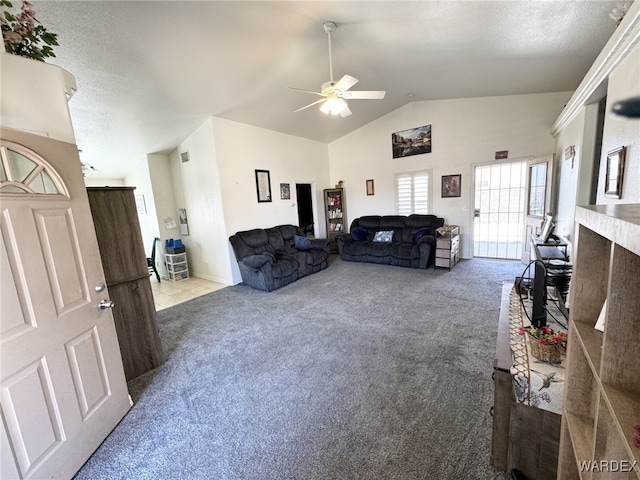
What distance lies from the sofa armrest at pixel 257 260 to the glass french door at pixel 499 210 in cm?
429

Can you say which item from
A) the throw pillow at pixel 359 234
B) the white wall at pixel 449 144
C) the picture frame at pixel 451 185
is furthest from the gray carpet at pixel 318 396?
the white wall at pixel 449 144

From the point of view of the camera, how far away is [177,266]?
5.41 m

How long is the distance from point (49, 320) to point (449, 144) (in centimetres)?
630

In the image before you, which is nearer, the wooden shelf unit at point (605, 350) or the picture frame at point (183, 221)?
the wooden shelf unit at point (605, 350)

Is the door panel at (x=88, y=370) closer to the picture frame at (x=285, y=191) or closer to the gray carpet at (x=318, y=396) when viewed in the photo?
the gray carpet at (x=318, y=396)

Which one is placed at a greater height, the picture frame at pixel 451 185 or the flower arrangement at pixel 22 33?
the flower arrangement at pixel 22 33

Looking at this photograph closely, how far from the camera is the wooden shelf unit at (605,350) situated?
0.58 m

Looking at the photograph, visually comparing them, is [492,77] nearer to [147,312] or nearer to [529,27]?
[529,27]

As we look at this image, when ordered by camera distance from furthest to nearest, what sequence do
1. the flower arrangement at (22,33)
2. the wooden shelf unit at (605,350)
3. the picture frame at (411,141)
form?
the picture frame at (411,141) → the flower arrangement at (22,33) → the wooden shelf unit at (605,350)

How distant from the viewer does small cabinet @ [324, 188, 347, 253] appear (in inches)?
269

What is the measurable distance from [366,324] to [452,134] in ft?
14.8

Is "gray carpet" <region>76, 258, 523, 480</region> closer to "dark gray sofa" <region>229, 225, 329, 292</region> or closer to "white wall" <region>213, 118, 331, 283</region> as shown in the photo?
"dark gray sofa" <region>229, 225, 329, 292</region>

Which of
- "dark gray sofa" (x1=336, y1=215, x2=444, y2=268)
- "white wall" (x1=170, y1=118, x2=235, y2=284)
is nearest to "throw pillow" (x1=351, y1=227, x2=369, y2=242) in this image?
"dark gray sofa" (x1=336, y1=215, x2=444, y2=268)

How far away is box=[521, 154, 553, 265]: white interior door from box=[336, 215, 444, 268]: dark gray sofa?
1462 mm
